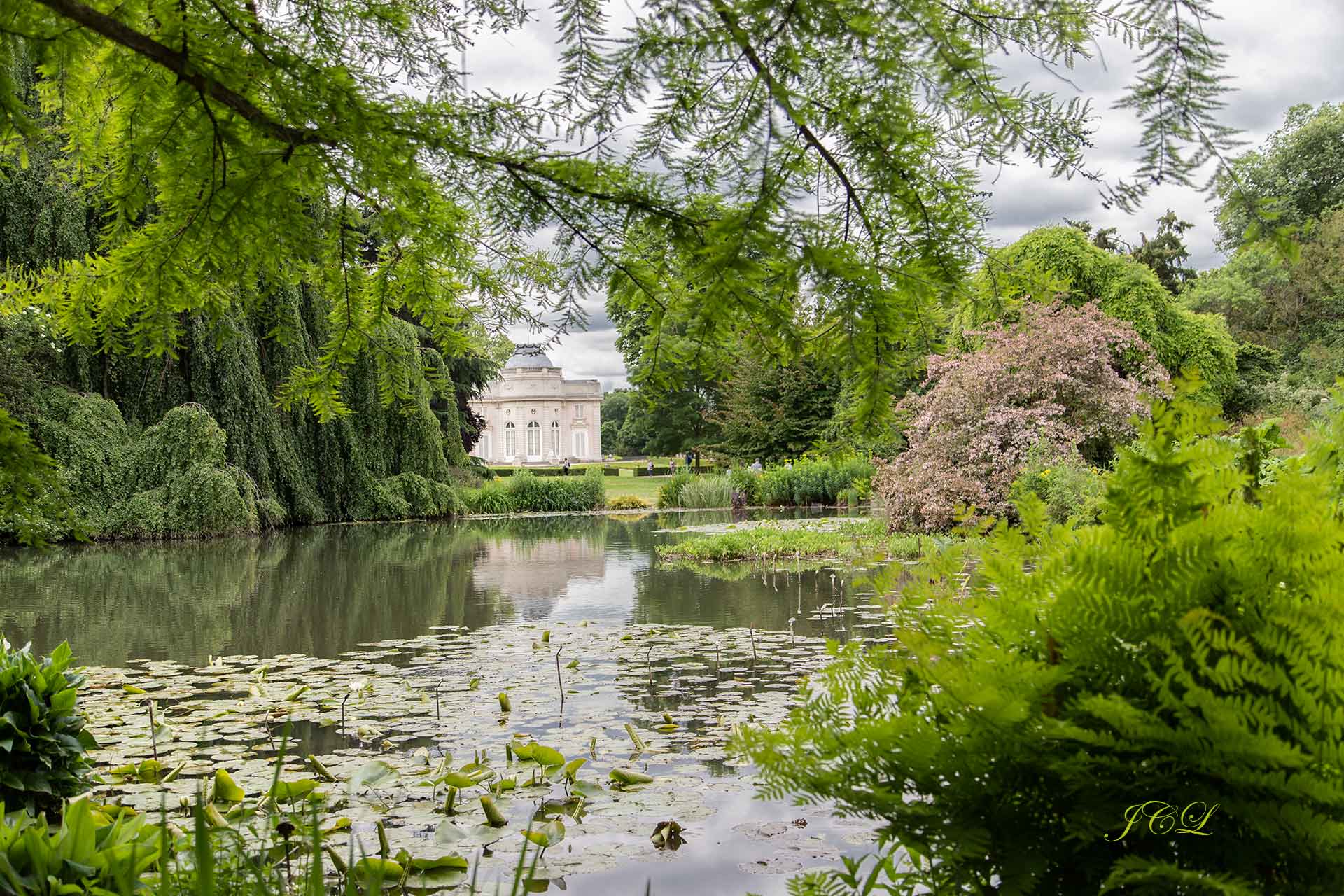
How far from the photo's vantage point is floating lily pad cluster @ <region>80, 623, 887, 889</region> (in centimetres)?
290

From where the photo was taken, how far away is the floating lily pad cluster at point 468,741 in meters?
2.90

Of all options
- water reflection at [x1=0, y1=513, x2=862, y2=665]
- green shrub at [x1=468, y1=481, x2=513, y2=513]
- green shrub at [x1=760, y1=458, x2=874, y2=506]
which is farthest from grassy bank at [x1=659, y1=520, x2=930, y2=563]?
green shrub at [x1=468, y1=481, x2=513, y2=513]

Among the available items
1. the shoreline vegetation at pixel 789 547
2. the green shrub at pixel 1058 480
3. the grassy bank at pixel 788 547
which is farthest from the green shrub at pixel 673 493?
the green shrub at pixel 1058 480

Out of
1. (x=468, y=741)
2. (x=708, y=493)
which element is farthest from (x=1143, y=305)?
(x=468, y=741)

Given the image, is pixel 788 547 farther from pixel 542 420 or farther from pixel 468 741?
pixel 542 420

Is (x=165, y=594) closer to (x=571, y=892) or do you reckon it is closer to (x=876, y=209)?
(x=571, y=892)

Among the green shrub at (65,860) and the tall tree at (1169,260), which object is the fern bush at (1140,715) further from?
the tall tree at (1169,260)

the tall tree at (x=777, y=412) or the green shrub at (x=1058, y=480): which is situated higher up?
the tall tree at (x=777, y=412)

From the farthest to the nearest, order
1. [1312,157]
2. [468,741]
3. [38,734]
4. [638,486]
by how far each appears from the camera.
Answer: [638,486]
[1312,157]
[468,741]
[38,734]

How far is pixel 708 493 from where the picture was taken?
70.8ft

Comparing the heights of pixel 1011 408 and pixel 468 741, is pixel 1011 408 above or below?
above

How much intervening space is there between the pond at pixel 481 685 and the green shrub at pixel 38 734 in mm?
396

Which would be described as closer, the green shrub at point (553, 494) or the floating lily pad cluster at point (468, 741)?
the floating lily pad cluster at point (468, 741)

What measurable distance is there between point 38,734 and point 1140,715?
287 centimetres
